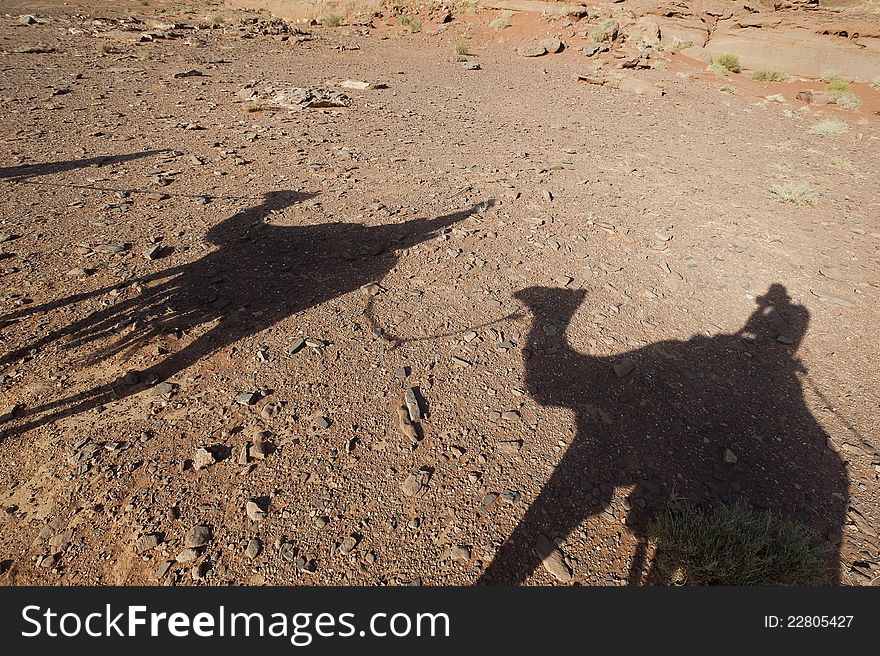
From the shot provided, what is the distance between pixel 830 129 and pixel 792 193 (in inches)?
267

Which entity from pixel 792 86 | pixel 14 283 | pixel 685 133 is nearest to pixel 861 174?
pixel 685 133

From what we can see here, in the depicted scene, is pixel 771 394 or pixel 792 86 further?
pixel 792 86

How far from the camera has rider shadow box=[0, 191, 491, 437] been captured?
425 cm

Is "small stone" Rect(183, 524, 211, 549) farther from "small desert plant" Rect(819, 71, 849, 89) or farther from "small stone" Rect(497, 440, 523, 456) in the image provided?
"small desert plant" Rect(819, 71, 849, 89)

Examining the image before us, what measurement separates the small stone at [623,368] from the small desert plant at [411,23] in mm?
25759

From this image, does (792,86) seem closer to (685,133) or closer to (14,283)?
(685,133)

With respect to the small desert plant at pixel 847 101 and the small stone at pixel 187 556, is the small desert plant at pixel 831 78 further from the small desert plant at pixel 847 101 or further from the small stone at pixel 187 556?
the small stone at pixel 187 556

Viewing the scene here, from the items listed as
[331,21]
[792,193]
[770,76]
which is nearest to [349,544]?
[792,193]

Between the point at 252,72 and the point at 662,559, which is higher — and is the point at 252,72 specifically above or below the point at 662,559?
above

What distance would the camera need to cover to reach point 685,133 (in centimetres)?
1257

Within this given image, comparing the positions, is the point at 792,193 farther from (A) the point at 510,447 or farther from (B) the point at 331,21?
(B) the point at 331,21

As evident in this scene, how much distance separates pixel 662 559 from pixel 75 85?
17.0 meters

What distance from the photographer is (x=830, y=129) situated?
13023mm

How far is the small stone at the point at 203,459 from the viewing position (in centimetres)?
340
